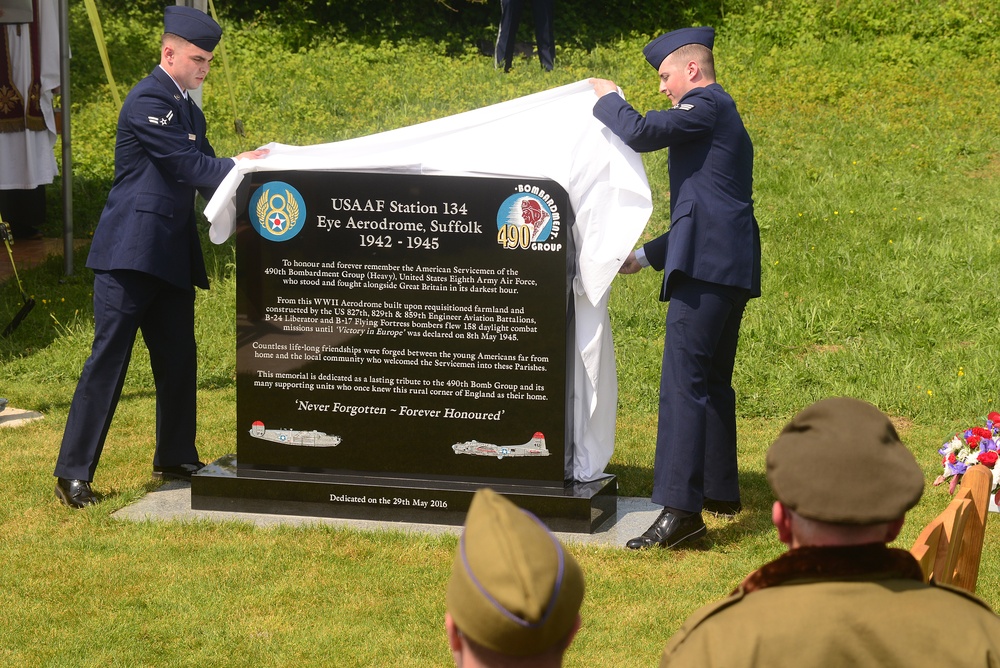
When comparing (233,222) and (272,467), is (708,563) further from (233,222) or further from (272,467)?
(233,222)

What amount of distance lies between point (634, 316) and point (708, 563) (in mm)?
4329

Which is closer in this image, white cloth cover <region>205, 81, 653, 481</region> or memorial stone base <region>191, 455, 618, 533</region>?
white cloth cover <region>205, 81, 653, 481</region>

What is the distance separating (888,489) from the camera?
7.02ft

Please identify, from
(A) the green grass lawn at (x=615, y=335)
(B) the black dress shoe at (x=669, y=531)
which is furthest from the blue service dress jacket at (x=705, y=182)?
(A) the green grass lawn at (x=615, y=335)

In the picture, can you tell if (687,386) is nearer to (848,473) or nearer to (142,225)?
(142,225)

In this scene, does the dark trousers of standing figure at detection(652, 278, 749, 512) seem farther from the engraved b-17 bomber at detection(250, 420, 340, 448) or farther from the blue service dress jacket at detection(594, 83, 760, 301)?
the engraved b-17 bomber at detection(250, 420, 340, 448)

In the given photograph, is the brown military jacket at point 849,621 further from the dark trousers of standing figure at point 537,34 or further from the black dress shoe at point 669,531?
the dark trousers of standing figure at point 537,34

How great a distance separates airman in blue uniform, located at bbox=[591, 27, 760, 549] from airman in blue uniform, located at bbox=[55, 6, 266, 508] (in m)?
1.90

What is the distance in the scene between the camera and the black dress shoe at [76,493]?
5914mm

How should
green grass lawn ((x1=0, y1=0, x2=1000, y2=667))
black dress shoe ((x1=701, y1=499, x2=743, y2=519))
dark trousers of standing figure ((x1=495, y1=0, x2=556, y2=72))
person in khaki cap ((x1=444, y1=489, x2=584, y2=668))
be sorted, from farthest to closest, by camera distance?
dark trousers of standing figure ((x1=495, y1=0, x2=556, y2=72)), black dress shoe ((x1=701, y1=499, x2=743, y2=519)), green grass lawn ((x1=0, y1=0, x2=1000, y2=667)), person in khaki cap ((x1=444, y1=489, x2=584, y2=668))

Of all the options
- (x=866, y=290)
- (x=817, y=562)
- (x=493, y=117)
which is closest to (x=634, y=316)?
(x=866, y=290)

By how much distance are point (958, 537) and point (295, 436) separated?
3.25 m

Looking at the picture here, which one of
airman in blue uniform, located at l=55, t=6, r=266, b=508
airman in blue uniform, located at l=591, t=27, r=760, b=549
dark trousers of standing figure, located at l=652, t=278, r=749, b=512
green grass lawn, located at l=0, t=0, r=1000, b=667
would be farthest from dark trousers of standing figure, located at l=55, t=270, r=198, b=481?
dark trousers of standing figure, located at l=652, t=278, r=749, b=512

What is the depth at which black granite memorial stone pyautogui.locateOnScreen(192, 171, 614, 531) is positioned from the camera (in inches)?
219
